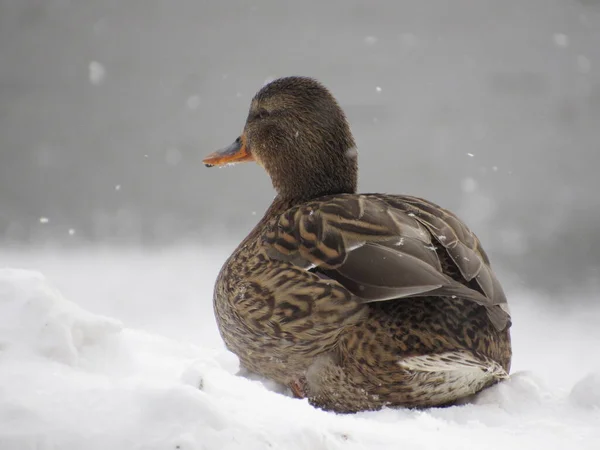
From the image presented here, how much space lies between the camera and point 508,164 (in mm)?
21438

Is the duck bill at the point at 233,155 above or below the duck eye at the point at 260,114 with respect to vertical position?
below

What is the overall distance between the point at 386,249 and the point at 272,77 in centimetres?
1439

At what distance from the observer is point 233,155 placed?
4.93m

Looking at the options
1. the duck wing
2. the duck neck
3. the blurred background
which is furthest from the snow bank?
the blurred background

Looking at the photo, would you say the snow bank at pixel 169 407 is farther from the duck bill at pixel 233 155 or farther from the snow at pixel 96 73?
the snow at pixel 96 73

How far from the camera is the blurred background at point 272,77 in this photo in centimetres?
1825

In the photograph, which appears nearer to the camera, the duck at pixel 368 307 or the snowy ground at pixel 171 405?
the snowy ground at pixel 171 405

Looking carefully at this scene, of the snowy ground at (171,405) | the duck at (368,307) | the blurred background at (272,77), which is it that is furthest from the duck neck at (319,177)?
the blurred background at (272,77)

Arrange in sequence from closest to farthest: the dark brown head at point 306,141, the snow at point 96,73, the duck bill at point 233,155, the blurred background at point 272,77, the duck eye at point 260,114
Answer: the dark brown head at point 306,141 < the duck eye at point 260,114 < the duck bill at point 233,155 < the blurred background at point 272,77 < the snow at point 96,73

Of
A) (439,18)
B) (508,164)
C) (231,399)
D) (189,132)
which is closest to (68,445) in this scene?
(231,399)

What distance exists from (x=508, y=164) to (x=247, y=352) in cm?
1888

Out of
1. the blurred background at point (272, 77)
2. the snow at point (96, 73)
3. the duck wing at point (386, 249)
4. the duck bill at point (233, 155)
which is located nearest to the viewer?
the duck wing at point (386, 249)

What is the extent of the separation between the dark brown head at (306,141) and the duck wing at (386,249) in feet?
2.34

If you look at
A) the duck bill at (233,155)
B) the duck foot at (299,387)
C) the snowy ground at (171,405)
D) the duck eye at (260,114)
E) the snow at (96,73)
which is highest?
the duck eye at (260,114)
